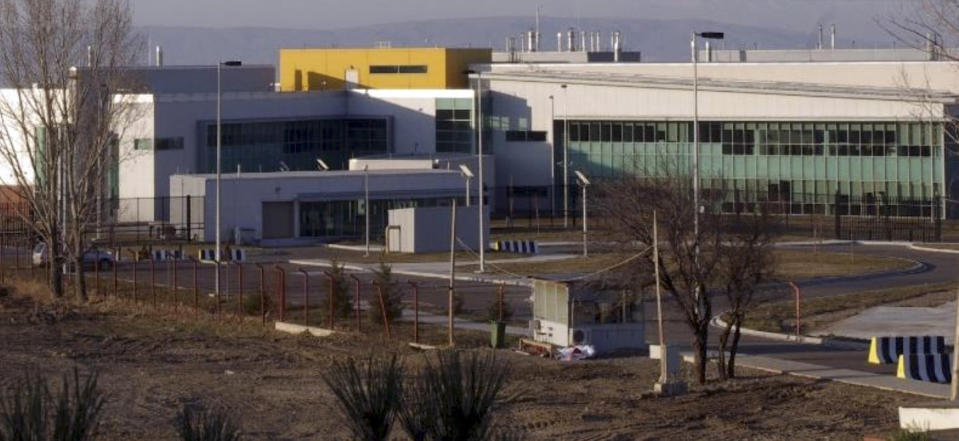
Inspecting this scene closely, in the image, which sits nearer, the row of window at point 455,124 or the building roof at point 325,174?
the building roof at point 325,174

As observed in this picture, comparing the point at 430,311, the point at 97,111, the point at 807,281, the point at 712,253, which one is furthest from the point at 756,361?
the point at 97,111

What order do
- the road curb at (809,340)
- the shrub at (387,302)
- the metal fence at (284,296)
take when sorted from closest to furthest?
the road curb at (809,340) → the shrub at (387,302) → the metal fence at (284,296)

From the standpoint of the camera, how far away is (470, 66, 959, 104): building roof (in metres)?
76.0

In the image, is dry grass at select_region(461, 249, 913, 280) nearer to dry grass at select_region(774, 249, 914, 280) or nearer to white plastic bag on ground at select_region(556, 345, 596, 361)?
dry grass at select_region(774, 249, 914, 280)

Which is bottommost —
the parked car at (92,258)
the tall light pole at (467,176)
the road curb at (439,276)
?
the road curb at (439,276)

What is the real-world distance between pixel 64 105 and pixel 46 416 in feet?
128

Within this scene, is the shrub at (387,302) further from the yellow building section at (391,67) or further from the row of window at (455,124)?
the yellow building section at (391,67)

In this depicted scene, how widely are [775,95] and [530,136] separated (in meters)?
13.7

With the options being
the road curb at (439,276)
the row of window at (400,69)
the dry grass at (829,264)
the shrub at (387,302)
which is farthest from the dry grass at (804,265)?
the row of window at (400,69)

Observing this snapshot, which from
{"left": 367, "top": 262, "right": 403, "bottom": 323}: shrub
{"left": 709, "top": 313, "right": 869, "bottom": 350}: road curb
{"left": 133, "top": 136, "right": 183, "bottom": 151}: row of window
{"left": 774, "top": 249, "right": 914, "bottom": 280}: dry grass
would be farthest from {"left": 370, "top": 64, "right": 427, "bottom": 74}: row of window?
{"left": 709, "top": 313, "right": 869, "bottom": 350}: road curb

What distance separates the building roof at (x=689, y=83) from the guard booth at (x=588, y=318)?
137 ft

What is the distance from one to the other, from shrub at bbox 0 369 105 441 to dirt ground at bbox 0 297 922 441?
7.55m

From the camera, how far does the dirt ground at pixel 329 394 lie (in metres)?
23.5

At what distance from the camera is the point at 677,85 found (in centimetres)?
7988
